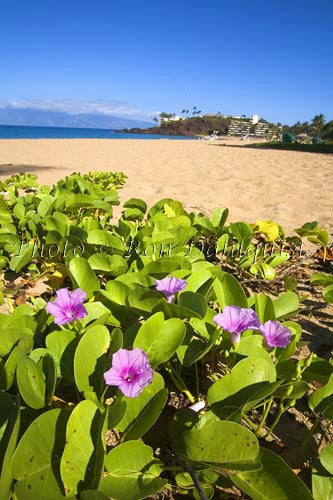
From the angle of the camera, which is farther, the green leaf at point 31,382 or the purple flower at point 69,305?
the purple flower at point 69,305

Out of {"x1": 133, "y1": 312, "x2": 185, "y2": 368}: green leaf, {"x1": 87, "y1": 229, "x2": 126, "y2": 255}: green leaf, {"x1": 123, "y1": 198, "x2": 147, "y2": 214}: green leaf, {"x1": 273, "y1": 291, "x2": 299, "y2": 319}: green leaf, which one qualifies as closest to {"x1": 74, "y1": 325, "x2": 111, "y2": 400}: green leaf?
{"x1": 133, "y1": 312, "x2": 185, "y2": 368}: green leaf

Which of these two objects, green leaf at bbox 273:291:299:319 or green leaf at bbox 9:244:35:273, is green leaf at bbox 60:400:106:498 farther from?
green leaf at bbox 9:244:35:273

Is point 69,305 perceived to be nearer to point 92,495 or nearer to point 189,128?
point 92,495

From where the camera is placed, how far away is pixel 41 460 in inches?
23.8

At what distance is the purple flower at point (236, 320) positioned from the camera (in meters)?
0.79

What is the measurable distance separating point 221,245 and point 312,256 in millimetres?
576

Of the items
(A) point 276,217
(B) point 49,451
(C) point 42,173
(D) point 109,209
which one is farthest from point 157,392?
(C) point 42,173

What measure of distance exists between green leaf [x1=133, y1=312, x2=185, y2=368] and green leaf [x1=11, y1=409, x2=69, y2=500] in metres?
0.23

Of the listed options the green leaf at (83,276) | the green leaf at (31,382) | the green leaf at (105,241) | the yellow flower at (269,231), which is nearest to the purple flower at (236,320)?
the green leaf at (31,382)

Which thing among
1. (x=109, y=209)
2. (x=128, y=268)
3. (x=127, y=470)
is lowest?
(x=127, y=470)

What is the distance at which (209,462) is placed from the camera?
0.62 meters

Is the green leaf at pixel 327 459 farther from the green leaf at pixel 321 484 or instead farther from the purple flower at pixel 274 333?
the purple flower at pixel 274 333

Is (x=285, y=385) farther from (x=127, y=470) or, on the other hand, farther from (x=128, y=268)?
(x=128, y=268)

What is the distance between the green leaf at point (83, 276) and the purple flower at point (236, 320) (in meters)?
0.47
